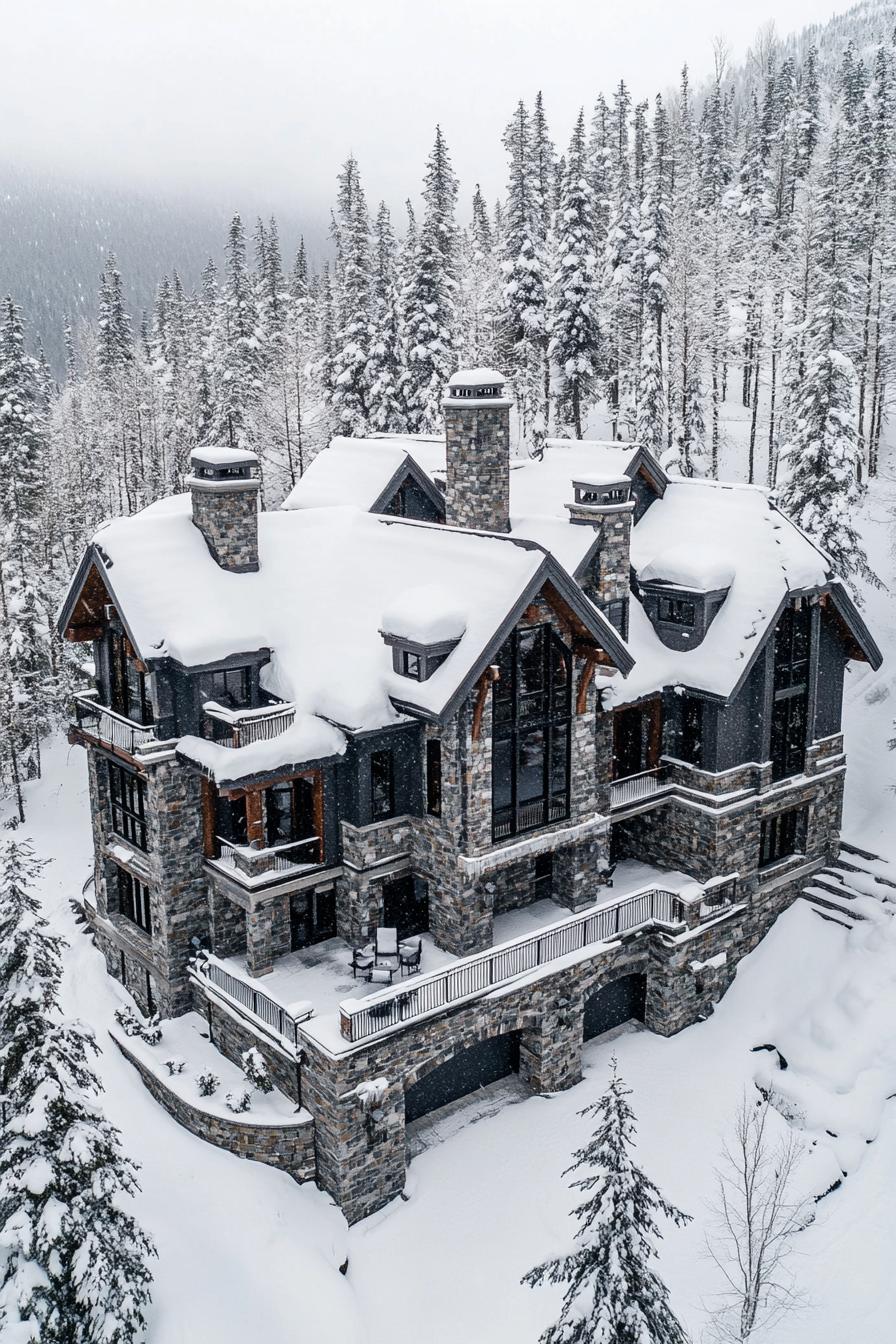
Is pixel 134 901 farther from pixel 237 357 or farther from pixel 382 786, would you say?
pixel 237 357

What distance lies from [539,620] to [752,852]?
9613mm

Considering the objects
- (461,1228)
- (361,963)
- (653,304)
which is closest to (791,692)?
(361,963)

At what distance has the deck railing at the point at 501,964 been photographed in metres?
19.6

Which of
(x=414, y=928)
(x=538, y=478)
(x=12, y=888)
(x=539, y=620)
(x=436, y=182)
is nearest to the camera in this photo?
(x=12, y=888)

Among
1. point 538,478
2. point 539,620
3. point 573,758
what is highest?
point 538,478

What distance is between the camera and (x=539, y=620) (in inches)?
866

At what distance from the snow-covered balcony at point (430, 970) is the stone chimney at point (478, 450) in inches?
384

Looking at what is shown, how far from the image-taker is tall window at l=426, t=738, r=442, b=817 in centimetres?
2216

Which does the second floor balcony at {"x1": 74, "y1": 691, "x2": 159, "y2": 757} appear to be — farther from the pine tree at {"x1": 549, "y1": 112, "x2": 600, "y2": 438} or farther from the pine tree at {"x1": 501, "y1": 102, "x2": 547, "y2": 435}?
the pine tree at {"x1": 501, "y1": 102, "x2": 547, "y2": 435}

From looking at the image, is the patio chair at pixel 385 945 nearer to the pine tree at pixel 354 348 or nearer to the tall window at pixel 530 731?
the tall window at pixel 530 731

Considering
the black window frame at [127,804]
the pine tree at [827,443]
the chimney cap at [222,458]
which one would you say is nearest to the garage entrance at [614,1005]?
the black window frame at [127,804]

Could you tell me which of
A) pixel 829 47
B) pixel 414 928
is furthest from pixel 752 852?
pixel 829 47

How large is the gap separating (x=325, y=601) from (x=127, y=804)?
6903mm

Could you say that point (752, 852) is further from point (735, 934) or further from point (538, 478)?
point (538, 478)
